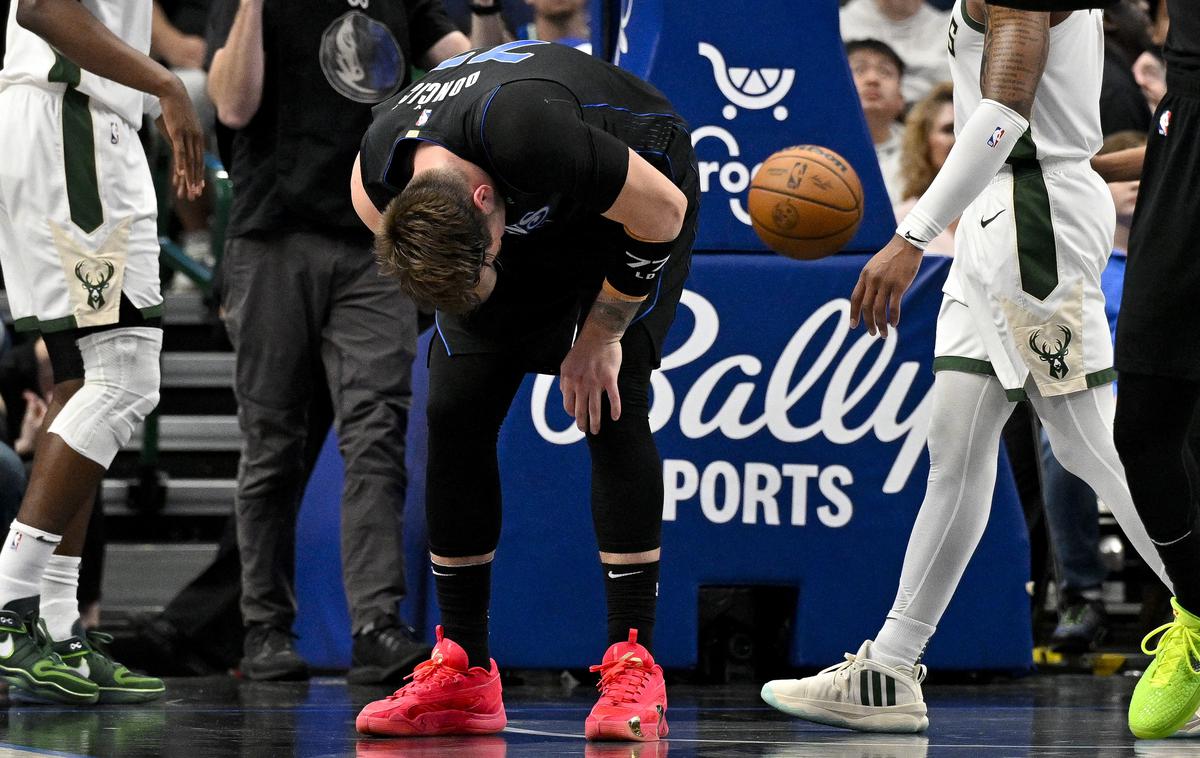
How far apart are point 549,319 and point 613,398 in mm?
243

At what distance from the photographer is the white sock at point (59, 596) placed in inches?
175

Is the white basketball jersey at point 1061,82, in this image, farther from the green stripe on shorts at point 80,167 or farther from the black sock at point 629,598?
the green stripe on shorts at point 80,167

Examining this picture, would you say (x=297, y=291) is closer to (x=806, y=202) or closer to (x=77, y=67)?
(x=77, y=67)

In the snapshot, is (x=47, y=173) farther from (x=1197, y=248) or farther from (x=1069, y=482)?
(x=1069, y=482)

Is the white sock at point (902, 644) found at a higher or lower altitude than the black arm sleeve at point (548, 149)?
lower

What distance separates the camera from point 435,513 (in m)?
3.82

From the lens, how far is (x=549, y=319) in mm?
3842

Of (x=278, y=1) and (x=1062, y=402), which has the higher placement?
(x=278, y=1)

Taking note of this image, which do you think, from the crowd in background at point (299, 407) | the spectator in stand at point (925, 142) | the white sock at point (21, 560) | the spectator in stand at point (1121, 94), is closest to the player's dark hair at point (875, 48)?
the spectator in stand at point (925, 142)

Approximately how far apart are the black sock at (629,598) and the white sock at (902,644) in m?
0.56

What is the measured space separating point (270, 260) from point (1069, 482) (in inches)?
113

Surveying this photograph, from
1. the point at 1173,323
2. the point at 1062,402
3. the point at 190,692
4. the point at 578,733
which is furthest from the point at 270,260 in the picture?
the point at 1173,323

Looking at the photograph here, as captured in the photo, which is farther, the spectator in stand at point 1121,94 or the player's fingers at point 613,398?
the spectator in stand at point 1121,94

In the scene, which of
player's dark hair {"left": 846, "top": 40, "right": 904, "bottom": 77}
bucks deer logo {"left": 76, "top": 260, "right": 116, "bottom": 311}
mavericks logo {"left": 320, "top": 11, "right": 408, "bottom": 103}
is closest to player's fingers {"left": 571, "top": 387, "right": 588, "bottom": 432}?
bucks deer logo {"left": 76, "top": 260, "right": 116, "bottom": 311}
